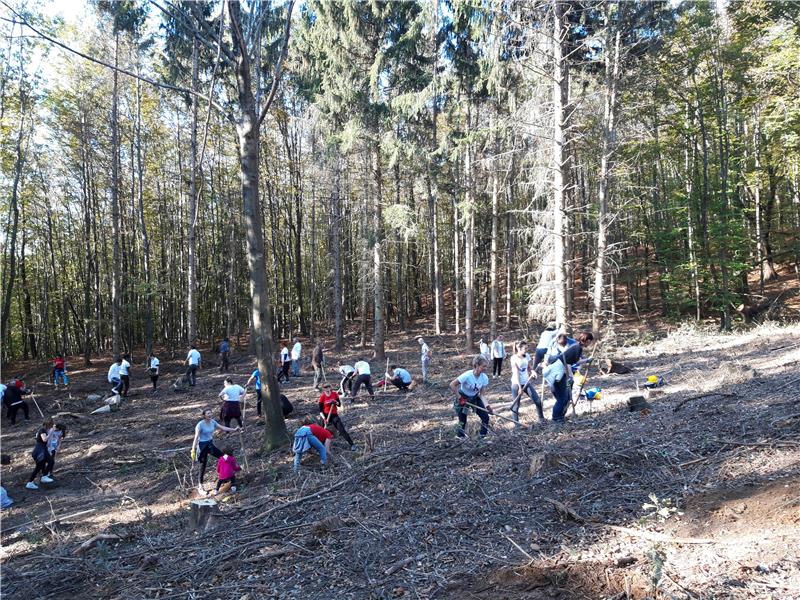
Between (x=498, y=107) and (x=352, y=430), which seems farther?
(x=498, y=107)

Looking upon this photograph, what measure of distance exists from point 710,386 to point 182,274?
28.6m

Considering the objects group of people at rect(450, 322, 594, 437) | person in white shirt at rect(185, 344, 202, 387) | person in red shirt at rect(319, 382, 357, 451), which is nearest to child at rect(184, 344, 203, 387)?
person in white shirt at rect(185, 344, 202, 387)

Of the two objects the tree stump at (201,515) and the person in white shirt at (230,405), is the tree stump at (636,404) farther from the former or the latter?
the person in white shirt at (230,405)

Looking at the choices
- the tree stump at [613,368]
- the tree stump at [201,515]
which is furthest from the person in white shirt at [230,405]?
the tree stump at [613,368]

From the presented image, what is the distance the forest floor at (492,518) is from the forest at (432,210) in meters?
0.05

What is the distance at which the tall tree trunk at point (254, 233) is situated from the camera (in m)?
8.96

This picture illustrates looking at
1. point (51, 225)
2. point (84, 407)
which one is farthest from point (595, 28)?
point (51, 225)

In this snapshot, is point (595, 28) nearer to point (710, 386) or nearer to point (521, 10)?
point (521, 10)

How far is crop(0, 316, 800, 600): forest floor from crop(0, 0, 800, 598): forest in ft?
0.17

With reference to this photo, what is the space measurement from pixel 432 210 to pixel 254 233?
1545 centimetres

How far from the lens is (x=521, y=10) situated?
1189 cm

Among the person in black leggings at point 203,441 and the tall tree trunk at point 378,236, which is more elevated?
the tall tree trunk at point 378,236

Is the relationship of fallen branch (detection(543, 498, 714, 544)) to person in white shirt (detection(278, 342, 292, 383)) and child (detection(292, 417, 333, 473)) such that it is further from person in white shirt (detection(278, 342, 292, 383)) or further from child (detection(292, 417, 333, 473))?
person in white shirt (detection(278, 342, 292, 383))

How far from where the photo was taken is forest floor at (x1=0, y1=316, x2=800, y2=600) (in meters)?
3.69
